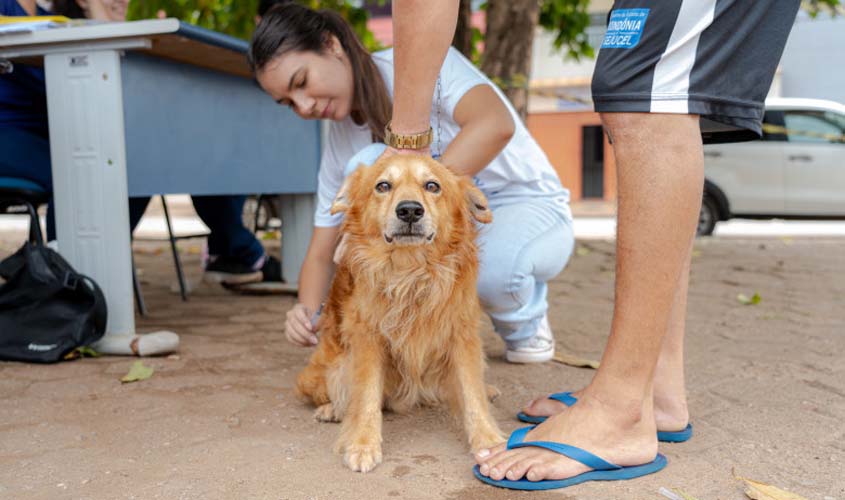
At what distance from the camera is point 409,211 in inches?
85.7

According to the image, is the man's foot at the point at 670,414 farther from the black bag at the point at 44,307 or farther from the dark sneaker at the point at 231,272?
the dark sneaker at the point at 231,272

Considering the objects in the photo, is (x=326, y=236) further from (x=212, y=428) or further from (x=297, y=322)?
(x=212, y=428)

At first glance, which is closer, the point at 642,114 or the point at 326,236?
the point at 642,114

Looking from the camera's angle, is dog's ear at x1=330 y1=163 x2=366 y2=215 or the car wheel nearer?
dog's ear at x1=330 y1=163 x2=366 y2=215

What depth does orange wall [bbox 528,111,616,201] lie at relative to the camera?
2206 centimetres

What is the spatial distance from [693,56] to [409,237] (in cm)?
89

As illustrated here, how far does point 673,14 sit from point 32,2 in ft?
12.2

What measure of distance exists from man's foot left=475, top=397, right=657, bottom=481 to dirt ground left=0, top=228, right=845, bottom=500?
5 cm

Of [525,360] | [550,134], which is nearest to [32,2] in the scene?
[525,360]

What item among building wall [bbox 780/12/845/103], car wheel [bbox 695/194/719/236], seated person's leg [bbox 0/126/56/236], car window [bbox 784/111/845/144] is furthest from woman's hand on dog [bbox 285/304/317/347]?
building wall [bbox 780/12/845/103]

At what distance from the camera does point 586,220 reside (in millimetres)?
15000

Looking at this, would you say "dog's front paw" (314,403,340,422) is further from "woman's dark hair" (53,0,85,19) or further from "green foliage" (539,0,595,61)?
"green foliage" (539,0,595,61)

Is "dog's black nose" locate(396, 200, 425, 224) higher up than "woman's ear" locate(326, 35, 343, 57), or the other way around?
"woman's ear" locate(326, 35, 343, 57)

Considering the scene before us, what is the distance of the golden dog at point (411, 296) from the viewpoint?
227cm
